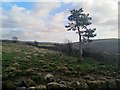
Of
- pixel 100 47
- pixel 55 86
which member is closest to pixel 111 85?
pixel 55 86

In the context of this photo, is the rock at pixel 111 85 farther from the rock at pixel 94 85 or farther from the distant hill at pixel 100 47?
the distant hill at pixel 100 47

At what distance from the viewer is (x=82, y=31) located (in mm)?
46344

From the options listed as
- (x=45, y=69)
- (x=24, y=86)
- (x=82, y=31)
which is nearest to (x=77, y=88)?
(x=24, y=86)

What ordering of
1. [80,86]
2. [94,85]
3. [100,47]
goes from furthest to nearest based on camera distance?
[100,47]
[94,85]
[80,86]

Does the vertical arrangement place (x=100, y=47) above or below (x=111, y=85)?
above

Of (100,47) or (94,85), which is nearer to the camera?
(94,85)

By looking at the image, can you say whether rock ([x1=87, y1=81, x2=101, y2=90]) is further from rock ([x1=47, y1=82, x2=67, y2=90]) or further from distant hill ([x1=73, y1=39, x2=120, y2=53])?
distant hill ([x1=73, y1=39, x2=120, y2=53])

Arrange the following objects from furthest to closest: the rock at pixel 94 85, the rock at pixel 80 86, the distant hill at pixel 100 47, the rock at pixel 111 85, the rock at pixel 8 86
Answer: the distant hill at pixel 100 47 → the rock at pixel 111 85 → the rock at pixel 94 85 → the rock at pixel 80 86 → the rock at pixel 8 86

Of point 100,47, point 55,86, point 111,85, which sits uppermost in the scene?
point 100,47

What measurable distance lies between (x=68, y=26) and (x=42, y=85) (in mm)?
27212

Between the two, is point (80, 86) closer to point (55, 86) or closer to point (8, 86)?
point (55, 86)

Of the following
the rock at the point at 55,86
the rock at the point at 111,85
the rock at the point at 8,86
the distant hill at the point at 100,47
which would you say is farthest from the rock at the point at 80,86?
the distant hill at the point at 100,47

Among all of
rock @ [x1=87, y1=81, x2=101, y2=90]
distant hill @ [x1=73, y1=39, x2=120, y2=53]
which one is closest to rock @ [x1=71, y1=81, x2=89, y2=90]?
rock @ [x1=87, y1=81, x2=101, y2=90]

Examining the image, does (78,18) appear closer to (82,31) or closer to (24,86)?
(82,31)
